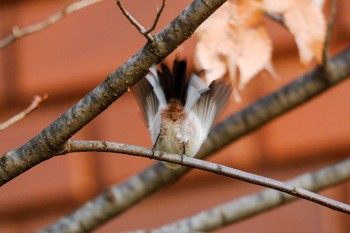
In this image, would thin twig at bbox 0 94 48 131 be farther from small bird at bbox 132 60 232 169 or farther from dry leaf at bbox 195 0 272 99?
dry leaf at bbox 195 0 272 99

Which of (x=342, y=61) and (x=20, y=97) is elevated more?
(x=20, y=97)

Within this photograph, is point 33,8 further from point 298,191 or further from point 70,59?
point 298,191

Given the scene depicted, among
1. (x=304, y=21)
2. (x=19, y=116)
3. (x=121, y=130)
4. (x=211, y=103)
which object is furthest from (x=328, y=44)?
(x=121, y=130)

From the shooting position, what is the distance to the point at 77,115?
699 mm

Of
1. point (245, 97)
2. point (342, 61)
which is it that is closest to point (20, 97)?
point (245, 97)

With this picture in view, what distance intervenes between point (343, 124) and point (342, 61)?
2.16 feet

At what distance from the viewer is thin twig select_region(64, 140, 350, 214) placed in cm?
70

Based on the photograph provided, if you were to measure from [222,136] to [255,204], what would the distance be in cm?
10

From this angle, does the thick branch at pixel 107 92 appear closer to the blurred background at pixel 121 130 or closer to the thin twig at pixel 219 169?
the thin twig at pixel 219 169

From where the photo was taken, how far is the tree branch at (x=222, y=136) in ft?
3.66

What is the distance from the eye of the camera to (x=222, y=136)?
1.13 metres

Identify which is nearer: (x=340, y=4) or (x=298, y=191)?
(x=298, y=191)

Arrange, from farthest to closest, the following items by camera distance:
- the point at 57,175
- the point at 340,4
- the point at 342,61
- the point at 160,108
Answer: the point at 57,175 < the point at 340,4 < the point at 342,61 < the point at 160,108

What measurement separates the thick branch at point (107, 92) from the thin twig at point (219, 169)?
2 centimetres
